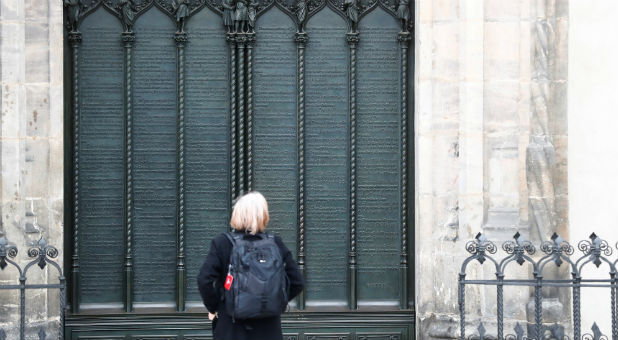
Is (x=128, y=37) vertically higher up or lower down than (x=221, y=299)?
higher up

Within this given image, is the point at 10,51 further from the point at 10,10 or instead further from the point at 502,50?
the point at 502,50

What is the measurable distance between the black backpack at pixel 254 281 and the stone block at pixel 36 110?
3.29m

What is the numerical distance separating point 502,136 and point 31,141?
4.04 meters

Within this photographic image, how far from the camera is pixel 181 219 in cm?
1059

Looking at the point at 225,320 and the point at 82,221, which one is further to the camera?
the point at 82,221

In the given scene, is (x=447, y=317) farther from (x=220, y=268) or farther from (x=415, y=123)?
(x=220, y=268)

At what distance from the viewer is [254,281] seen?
23.4 feet

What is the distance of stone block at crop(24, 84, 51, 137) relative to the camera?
982 centimetres

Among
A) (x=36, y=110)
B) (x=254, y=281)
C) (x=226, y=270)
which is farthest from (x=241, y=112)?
(x=254, y=281)

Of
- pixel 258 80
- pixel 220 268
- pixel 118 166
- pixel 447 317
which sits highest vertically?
pixel 258 80

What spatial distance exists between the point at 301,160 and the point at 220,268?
343cm

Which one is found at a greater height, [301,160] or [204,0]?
[204,0]

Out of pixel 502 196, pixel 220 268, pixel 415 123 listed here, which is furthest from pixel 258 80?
pixel 220 268

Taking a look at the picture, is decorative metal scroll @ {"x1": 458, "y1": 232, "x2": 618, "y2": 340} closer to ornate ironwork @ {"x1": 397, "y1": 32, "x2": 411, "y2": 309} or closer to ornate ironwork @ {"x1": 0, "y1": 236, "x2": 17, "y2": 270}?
ornate ironwork @ {"x1": 397, "y1": 32, "x2": 411, "y2": 309}
